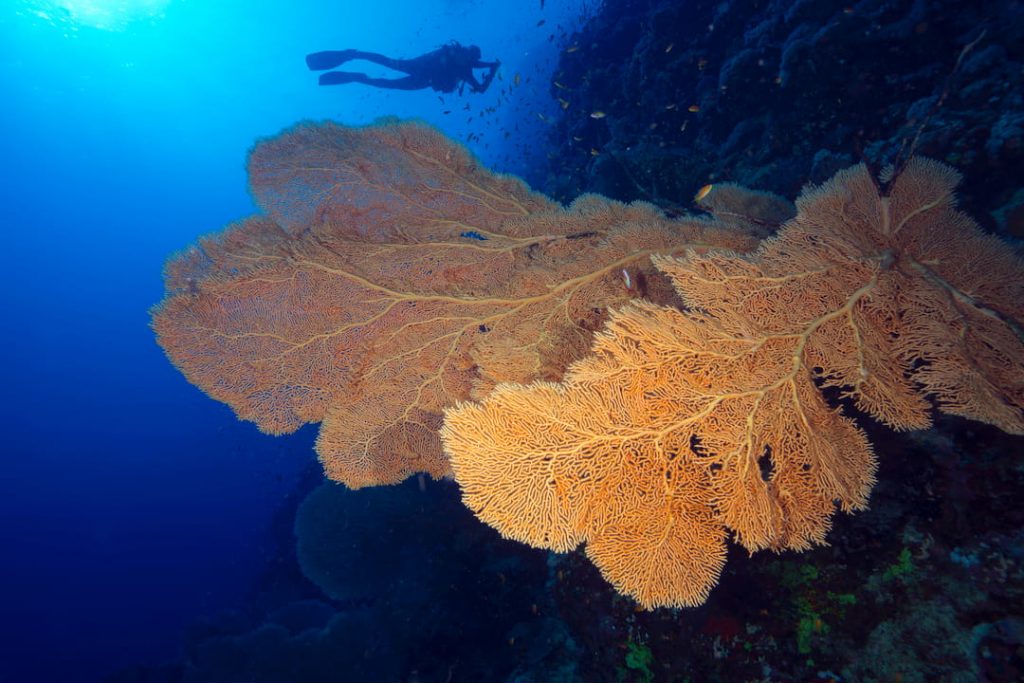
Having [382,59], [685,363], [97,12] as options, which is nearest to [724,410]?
[685,363]

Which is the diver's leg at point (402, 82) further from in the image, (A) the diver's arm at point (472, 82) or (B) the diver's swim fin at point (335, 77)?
(A) the diver's arm at point (472, 82)

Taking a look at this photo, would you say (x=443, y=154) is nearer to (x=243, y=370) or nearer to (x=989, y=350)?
(x=243, y=370)

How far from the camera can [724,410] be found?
2.34 m

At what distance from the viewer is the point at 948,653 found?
2.45 meters

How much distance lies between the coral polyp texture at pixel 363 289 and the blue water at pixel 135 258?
531 cm

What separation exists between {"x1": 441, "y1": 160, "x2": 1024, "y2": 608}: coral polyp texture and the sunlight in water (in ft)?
274

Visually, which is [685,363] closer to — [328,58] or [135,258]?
[328,58]

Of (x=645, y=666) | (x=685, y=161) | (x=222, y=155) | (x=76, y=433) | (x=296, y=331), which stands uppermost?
(x=222, y=155)

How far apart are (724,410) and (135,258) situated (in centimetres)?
9901

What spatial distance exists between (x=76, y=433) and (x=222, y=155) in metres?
78.3

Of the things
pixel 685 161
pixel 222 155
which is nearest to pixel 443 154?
pixel 685 161

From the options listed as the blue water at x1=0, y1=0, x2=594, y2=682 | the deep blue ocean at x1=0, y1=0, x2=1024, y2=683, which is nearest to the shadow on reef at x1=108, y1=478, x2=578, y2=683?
the deep blue ocean at x1=0, y1=0, x2=1024, y2=683

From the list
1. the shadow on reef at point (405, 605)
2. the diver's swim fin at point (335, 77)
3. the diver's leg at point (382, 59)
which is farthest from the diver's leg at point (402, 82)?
the shadow on reef at point (405, 605)

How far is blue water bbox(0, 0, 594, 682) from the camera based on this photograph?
28953 mm
